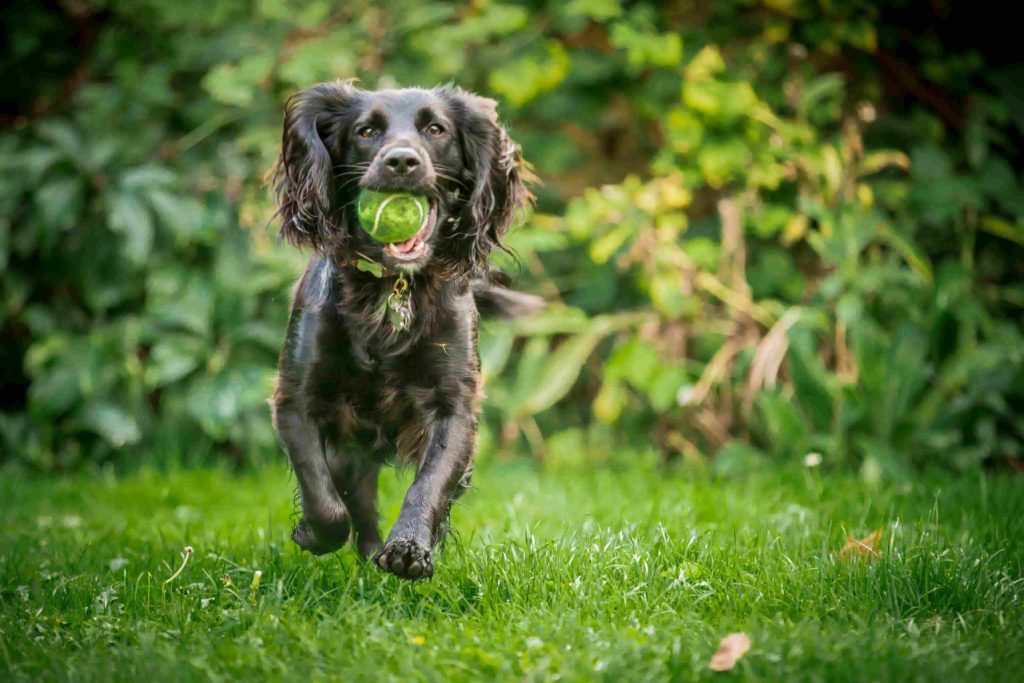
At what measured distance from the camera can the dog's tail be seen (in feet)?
11.1

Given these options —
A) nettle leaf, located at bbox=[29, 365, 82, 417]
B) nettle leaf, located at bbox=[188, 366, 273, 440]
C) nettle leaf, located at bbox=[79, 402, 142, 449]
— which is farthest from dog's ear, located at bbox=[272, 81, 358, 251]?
nettle leaf, located at bbox=[29, 365, 82, 417]

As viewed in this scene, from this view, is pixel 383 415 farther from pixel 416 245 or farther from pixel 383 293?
pixel 416 245

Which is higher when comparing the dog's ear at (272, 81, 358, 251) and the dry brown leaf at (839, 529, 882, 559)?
the dog's ear at (272, 81, 358, 251)

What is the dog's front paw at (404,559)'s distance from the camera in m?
2.47

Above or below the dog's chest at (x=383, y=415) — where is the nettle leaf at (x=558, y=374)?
below

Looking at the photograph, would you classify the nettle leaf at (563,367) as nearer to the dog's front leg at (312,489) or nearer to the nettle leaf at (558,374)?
the nettle leaf at (558,374)

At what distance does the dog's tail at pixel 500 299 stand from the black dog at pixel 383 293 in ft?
0.92

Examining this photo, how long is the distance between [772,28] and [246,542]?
3.84 meters

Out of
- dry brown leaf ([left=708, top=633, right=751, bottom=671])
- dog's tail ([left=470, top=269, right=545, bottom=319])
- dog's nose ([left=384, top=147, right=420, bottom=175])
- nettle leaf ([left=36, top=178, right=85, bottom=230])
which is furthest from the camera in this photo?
nettle leaf ([left=36, top=178, right=85, bottom=230])

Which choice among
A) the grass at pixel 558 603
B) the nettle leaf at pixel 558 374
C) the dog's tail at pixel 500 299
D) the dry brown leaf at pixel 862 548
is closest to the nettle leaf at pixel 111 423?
the grass at pixel 558 603

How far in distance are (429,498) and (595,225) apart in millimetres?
2860

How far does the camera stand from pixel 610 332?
5707 mm

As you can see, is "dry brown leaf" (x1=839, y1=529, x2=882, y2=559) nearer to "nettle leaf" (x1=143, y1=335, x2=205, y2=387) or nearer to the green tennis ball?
the green tennis ball

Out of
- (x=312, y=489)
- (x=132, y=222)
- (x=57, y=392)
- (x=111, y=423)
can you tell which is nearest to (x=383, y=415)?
(x=312, y=489)
